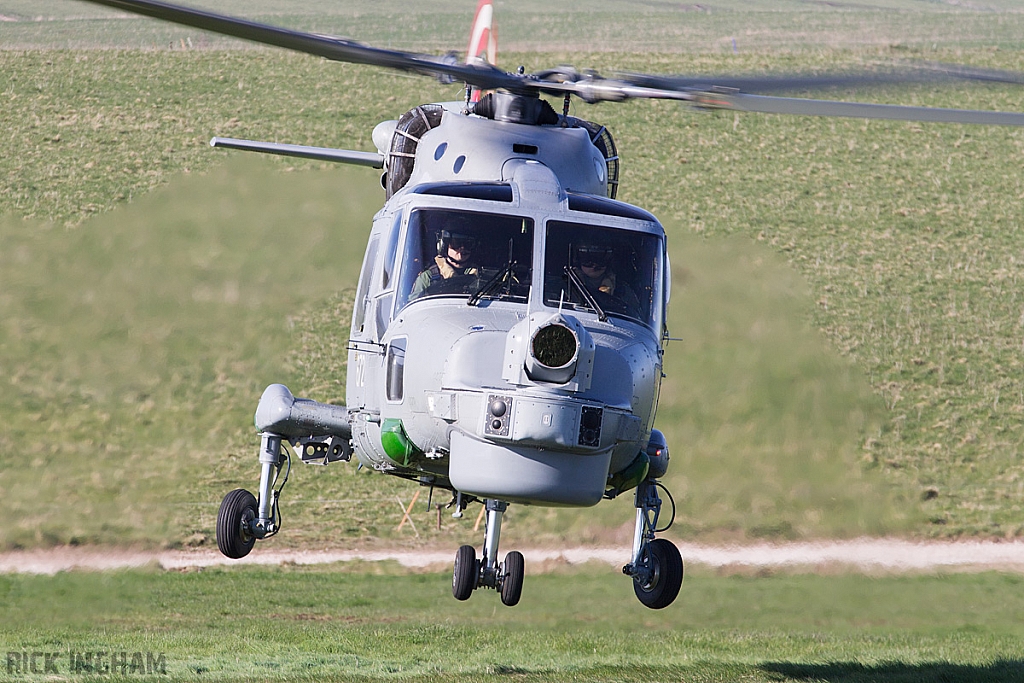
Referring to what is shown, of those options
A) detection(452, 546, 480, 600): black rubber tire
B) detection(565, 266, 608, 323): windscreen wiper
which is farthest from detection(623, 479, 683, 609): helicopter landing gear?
detection(565, 266, 608, 323): windscreen wiper

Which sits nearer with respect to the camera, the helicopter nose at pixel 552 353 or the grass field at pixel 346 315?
the helicopter nose at pixel 552 353

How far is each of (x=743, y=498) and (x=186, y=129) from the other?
22980 millimetres

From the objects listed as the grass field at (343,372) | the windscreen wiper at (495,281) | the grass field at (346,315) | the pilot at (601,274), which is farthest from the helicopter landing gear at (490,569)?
the grass field at (346,315)

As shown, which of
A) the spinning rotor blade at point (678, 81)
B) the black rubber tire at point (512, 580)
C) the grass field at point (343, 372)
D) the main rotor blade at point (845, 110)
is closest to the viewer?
the spinning rotor blade at point (678, 81)

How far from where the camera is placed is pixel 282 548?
21.8 meters

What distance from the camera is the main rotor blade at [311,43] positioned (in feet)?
20.3

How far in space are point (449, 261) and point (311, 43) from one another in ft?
7.16

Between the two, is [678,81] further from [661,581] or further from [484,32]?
[484,32]

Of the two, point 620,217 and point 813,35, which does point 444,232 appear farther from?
point 813,35

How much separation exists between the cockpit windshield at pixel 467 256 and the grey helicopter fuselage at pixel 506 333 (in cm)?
1

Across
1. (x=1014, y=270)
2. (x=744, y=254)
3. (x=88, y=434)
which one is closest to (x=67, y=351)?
(x=88, y=434)

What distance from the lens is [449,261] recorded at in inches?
343

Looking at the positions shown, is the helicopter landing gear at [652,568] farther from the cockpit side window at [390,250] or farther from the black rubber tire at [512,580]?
the cockpit side window at [390,250]

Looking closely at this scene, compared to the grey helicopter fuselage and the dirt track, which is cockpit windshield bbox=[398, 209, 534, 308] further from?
the dirt track
